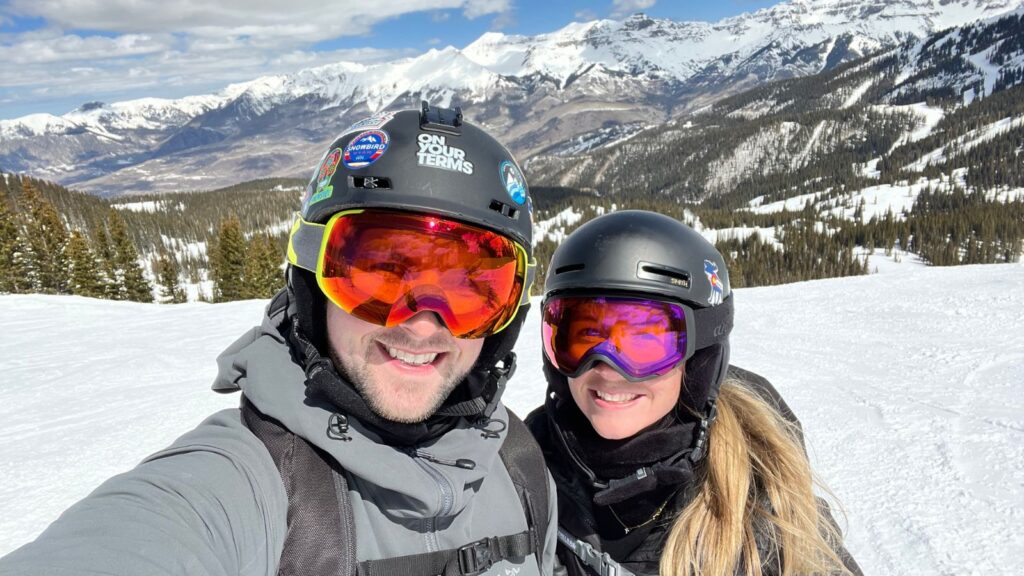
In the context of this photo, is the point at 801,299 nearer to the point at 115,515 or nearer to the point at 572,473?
the point at 572,473

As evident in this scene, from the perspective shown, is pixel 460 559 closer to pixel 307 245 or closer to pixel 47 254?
pixel 307 245

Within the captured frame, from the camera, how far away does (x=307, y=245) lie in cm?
230

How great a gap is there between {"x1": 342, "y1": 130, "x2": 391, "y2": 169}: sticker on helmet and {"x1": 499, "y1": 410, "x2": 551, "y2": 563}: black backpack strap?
1.45 m

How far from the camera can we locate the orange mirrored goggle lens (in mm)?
2225

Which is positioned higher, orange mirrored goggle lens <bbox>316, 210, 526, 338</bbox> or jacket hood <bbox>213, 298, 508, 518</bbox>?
orange mirrored goggle lens <bbox>316, 210, 526, 338</bbox>

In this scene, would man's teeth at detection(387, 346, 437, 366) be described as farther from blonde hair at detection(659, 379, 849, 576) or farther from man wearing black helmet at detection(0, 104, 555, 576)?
blonde hair at detection(659, 379, 849, 576)

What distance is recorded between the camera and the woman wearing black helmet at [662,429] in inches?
109

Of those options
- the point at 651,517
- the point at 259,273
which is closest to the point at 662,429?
the point at 651,517

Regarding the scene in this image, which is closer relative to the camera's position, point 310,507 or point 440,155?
point 310,507

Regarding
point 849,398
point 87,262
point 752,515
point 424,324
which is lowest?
point 849,398

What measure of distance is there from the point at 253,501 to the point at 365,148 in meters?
1.50

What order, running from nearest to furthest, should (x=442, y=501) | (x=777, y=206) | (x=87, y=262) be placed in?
(x=442, y=501), (x=87, y=262), (x=777, y=206)

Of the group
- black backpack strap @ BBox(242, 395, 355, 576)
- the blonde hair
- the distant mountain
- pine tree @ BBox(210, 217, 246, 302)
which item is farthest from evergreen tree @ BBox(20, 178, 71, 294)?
the distant mountain

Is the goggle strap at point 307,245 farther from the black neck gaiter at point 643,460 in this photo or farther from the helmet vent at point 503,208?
the black neck gaiter at point 643,460
